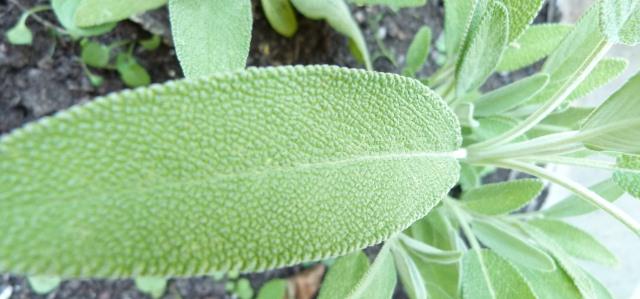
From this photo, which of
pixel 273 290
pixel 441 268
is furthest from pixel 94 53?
pixel 441 268

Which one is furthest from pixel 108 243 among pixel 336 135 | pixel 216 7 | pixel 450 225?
pixel 450 225

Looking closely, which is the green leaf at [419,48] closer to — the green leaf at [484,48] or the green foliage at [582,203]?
the green leaf at [484,48]

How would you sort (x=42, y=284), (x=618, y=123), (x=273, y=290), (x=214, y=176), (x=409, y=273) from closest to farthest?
(x=214, y=176) < (x=618, y=123) < (x=409, y=273) < (x=42, y=284) < (x=273, y=290)

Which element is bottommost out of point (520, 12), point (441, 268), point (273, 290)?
point (273, 290)

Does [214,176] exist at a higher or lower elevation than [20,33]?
higher

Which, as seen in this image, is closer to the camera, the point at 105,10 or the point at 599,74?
the point at 105,10

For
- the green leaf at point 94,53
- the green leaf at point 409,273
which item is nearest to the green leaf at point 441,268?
the green leaf at point 409,273

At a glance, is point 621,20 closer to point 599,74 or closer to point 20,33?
point 599,74

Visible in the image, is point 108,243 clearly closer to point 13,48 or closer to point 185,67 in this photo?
point 185,67
